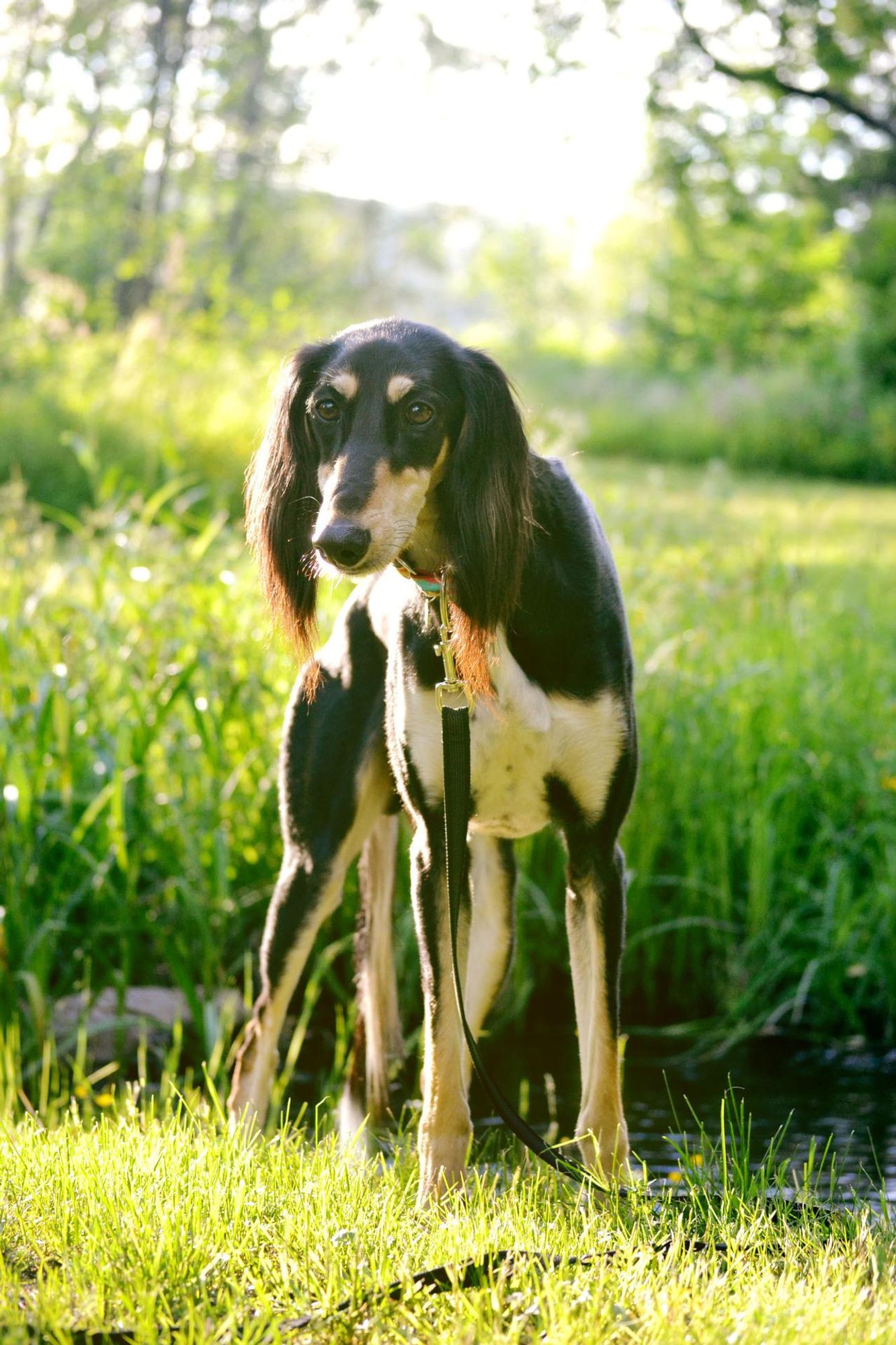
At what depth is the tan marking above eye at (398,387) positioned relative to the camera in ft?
8.46

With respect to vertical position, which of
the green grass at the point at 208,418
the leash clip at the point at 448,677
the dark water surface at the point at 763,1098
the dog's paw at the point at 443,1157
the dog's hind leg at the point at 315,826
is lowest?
the dark water surface at the point at 763,1098

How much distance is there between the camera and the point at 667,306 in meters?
26.9

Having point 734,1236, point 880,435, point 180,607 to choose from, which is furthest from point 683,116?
point 734,1236

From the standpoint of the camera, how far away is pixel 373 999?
3512 mm

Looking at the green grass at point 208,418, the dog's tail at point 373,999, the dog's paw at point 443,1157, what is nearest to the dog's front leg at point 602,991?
the dog's paw at point 443,1157

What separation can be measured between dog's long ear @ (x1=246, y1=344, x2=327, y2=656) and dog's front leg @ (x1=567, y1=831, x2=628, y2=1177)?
76cm

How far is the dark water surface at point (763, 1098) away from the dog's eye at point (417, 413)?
174 cm

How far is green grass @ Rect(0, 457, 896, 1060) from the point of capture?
429cm

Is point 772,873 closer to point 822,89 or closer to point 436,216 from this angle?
point 822,89

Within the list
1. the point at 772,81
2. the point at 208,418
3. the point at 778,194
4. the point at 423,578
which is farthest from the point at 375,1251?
the point at 778,194

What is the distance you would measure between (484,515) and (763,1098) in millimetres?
2091

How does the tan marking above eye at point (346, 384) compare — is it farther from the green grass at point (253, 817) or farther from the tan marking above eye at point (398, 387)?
the green grass at point (253, 817)

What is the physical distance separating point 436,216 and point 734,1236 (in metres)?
34.6

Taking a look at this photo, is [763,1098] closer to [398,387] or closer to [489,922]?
[489,922]
